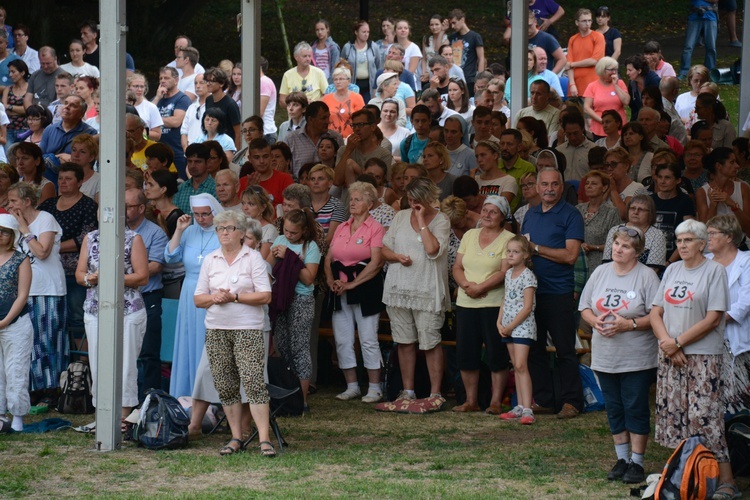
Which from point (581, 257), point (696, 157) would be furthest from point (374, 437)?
point (696, 157)

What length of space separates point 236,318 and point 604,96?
27.7 feet

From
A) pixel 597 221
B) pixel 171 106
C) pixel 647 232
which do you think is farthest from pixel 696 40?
pixel 647 232

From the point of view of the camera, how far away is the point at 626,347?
26.7ft

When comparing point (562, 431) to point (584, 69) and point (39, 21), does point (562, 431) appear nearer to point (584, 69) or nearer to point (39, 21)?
point (584, 69)

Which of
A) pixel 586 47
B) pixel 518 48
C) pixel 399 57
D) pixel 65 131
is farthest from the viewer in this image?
pixel 586 47

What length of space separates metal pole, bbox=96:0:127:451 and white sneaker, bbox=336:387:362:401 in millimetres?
2465

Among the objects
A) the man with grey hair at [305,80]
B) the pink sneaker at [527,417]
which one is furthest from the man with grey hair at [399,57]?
the pink sneaker at [527,417]

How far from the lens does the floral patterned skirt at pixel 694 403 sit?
25.4 feet

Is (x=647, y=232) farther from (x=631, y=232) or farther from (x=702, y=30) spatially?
(x=702, y=30)

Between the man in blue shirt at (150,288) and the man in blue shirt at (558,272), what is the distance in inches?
115

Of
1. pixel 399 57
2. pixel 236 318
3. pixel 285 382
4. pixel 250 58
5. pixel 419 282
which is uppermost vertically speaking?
pixel 399 57

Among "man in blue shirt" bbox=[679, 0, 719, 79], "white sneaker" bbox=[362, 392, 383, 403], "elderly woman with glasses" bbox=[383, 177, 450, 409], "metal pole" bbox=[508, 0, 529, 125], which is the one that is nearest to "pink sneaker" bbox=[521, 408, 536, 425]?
"elderly woman with glasses" bbox=[383, 177, 450, 409]

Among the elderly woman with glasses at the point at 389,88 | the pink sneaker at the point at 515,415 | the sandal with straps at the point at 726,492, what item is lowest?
the sandal with straps at the point at 726,492

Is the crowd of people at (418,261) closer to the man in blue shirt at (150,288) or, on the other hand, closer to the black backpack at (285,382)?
the man in blue shirt at (150,288)
